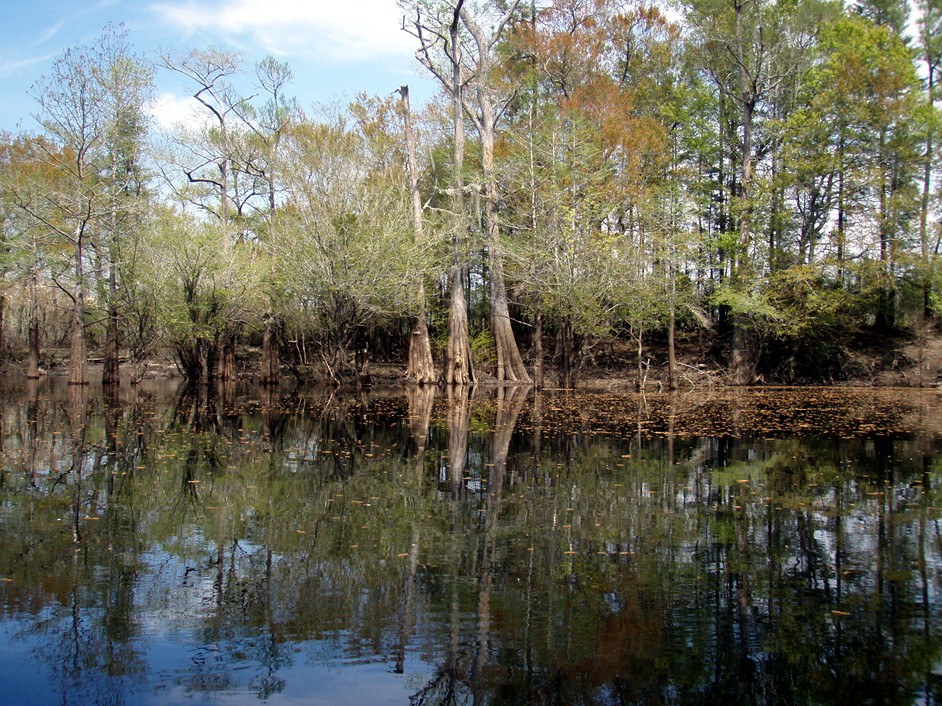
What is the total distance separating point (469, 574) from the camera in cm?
544

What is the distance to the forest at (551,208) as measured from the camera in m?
27.0

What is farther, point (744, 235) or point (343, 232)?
point (744, 235)

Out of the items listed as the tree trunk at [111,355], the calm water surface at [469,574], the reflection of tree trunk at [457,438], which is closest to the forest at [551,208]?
the tree trunk at [111,355]

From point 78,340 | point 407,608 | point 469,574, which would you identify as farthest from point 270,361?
point 407,608

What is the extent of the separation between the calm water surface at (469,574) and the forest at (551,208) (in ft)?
52.9

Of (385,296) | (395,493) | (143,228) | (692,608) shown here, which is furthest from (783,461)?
(143,228)

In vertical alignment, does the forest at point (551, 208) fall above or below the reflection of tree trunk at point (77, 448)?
above

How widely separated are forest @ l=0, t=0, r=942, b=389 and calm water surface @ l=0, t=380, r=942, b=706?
52.9 feet

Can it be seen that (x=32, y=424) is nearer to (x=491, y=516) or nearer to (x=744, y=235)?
(x=491, y=516)

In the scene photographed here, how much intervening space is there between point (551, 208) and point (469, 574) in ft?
76.1

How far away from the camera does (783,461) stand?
419 inches

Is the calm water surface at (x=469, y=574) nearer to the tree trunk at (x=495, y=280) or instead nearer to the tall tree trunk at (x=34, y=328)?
the tree trunk at (x=495, y=280)

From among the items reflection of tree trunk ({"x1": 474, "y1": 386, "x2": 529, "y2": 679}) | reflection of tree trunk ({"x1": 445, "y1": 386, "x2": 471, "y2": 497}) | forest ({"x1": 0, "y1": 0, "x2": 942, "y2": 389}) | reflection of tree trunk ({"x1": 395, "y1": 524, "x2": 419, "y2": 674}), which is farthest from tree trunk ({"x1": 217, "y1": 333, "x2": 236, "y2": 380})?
reflection of tree trunk ({"x1": 395, "y1": 524, "x2": 419, "y2": 674})

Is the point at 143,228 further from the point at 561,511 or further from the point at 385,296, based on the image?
the point at 561,511
